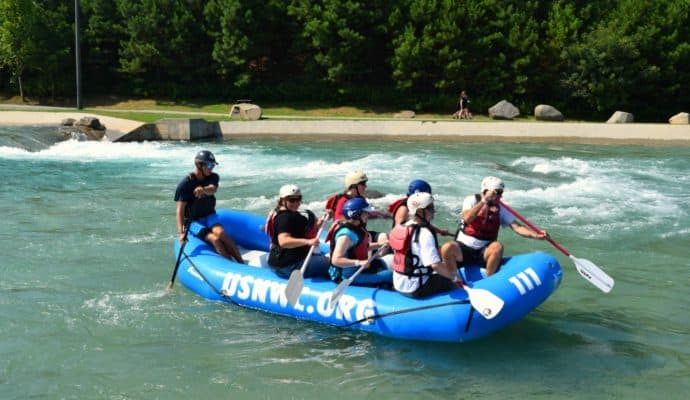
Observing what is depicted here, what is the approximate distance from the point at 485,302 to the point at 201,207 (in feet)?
12.0

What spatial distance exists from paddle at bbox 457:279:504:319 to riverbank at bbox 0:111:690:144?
19433 millimetres

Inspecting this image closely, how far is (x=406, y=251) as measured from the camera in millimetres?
6457

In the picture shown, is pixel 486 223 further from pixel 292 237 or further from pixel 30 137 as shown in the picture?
pixel 30 137

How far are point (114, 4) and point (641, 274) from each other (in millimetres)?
33572

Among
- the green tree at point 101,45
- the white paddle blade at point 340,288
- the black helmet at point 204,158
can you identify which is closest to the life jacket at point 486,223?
the white paddle blade at point 340,288

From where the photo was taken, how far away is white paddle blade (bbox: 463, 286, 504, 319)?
623 cm

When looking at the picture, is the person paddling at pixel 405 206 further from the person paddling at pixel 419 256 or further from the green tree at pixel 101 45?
the green tree at pixel 101 45

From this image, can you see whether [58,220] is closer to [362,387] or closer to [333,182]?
[333,182]

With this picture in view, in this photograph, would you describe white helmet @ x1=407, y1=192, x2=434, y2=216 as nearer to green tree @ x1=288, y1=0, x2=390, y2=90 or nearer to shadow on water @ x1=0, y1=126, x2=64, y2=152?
shadow on water @ x1=0, y1=126, x2=64, y2=152

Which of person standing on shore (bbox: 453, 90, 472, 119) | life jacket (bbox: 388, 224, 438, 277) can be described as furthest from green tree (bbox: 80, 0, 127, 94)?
life jacket (bbox: 388, 224, 438, 277)

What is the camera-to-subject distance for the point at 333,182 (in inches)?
651

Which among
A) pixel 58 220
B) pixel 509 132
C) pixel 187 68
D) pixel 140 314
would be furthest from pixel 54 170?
pixel 187 68

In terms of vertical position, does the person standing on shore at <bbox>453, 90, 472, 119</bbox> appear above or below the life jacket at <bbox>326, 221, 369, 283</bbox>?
above

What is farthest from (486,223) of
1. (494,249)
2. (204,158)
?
(204,158)
